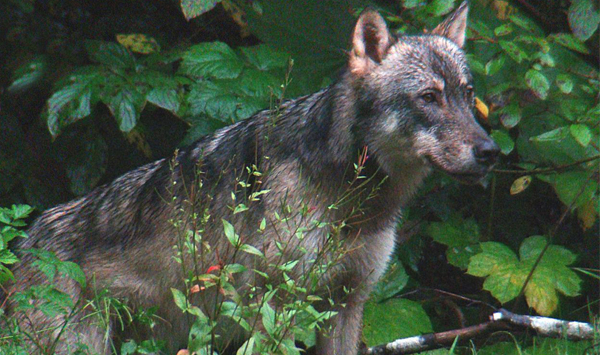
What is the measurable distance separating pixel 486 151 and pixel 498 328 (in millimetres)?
1047

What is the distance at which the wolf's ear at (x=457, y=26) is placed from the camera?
4.32 metres

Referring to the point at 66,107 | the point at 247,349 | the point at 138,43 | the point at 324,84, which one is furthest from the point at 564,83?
the point at 66,107

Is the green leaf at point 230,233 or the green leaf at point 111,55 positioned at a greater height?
the green leaf at point 111,55

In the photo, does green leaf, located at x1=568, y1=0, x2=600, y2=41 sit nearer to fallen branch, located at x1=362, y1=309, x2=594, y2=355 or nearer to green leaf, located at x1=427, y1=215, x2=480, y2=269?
green leaf, located at x1=427, y1=215, x2=480, y2=269

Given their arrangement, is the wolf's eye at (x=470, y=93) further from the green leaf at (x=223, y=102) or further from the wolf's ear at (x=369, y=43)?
the green leaf at (x=223, y=102)

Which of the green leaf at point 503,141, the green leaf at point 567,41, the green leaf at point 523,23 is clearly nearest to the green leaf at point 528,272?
the green leaf at point 503,141

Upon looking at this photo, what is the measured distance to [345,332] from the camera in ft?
14.0

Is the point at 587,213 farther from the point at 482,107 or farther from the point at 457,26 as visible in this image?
the point at 457,26

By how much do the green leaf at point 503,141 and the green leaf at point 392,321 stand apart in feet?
3.86

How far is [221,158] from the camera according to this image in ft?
13.9

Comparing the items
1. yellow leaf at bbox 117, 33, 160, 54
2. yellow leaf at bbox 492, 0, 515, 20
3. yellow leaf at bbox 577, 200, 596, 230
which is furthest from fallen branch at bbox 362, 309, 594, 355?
yellow leaf at bbox 117, 33, 160, 54

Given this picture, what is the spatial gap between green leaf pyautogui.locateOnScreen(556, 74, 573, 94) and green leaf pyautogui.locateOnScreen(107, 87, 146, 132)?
8.79ft

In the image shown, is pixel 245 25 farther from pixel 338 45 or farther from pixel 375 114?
pixel 375 114

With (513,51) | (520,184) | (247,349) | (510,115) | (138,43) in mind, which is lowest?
(520,184)
